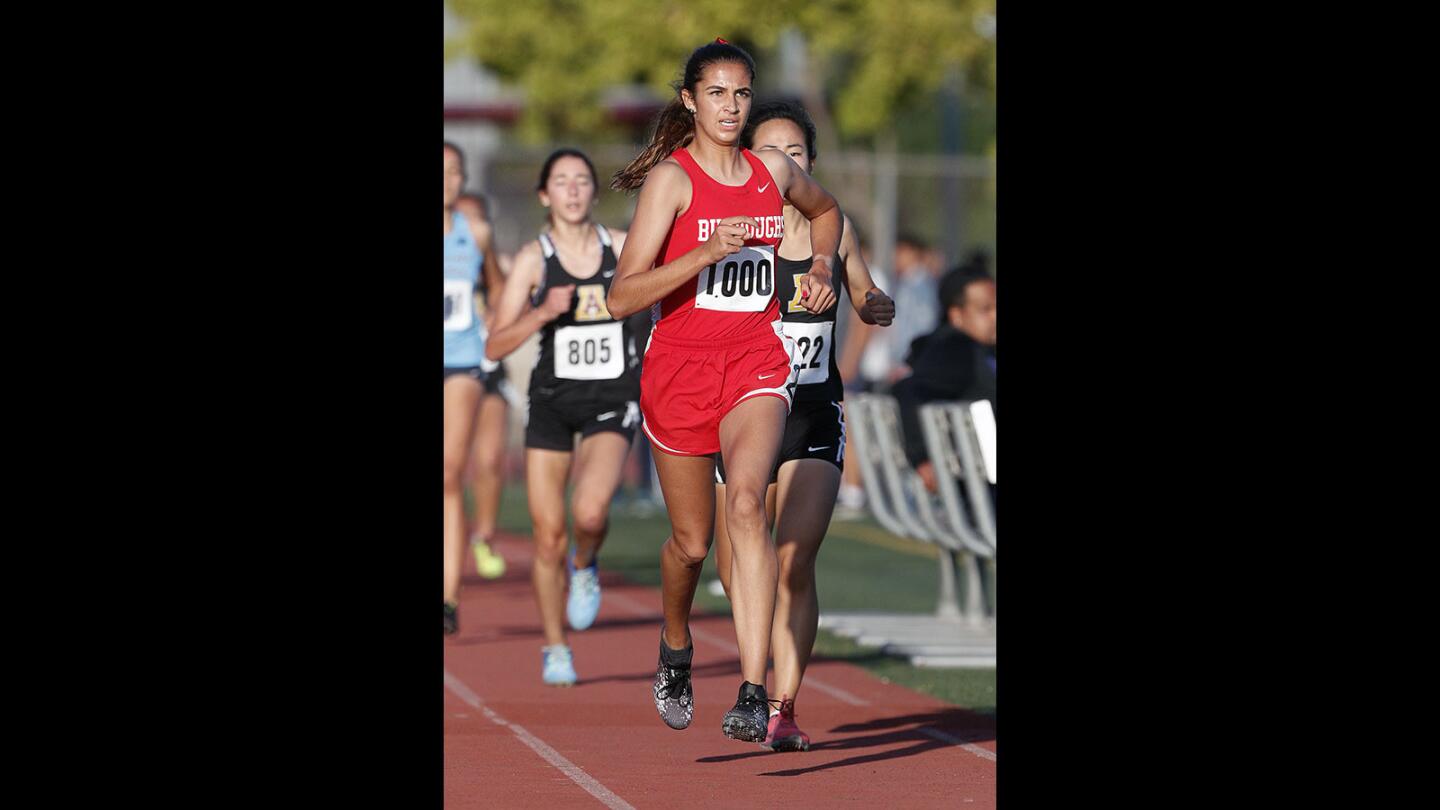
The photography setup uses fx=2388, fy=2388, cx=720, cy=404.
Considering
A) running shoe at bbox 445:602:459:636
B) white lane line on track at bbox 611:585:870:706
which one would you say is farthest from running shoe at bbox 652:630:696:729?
running shoe at bbox 445:602:459:636

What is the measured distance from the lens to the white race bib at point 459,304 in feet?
41.5

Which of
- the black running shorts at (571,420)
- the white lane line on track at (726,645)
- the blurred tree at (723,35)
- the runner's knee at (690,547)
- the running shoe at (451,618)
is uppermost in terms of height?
the blurred tree at (723,35)

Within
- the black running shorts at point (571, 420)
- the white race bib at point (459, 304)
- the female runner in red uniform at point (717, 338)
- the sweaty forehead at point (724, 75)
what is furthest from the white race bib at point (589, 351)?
the sweaty forehead at point (724, 75)

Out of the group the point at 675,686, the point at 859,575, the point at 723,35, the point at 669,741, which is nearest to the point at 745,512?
the point at 675,686

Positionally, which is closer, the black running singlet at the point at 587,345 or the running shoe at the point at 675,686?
the running shoe at the point at 675,686

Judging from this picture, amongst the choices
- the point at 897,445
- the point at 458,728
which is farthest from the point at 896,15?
the point at 458,728

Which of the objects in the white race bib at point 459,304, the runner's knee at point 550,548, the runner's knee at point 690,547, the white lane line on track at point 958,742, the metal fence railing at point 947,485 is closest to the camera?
the runner's knee at point 690,547

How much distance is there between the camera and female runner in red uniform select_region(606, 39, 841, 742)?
24.9 ft

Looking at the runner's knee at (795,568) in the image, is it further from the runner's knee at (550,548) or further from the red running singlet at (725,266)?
the runner's knee at (550,548)

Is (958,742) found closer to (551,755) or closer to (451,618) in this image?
(551,755)

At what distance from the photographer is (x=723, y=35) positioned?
33.4 m

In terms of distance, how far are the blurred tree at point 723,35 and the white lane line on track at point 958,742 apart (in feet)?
71.0

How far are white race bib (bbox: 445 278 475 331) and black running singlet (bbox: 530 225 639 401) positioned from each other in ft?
6.04
